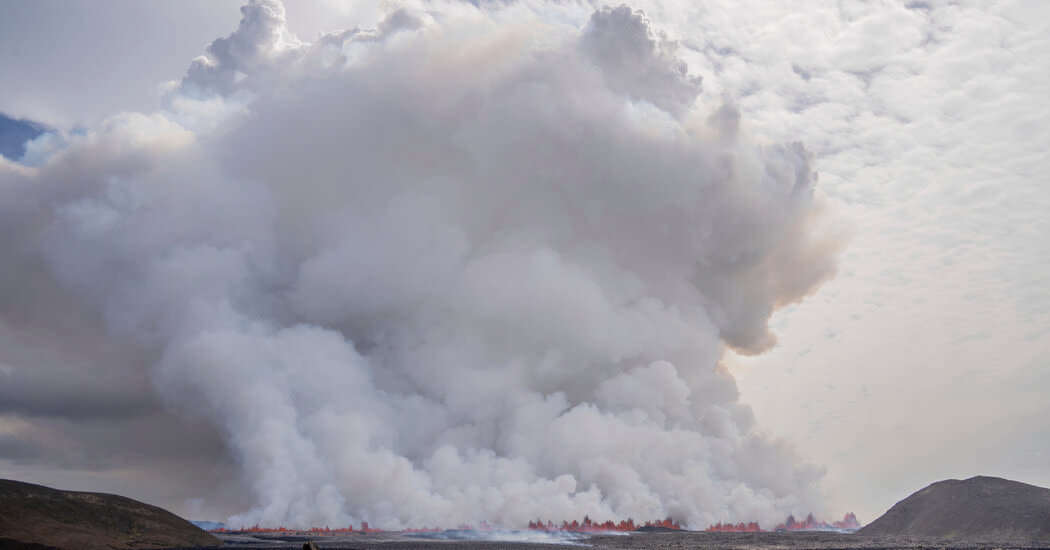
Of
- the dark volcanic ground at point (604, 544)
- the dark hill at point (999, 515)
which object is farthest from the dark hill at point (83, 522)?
the dark hill at point (999, 515)

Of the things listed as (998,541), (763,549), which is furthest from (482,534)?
(998,541)

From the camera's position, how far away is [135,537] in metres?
111

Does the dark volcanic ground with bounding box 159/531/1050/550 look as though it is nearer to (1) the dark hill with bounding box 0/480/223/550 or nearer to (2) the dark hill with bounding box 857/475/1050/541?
(1) the dark hill with bounding box 0/480/223/550

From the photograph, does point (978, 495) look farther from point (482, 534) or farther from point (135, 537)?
point (135, 537)

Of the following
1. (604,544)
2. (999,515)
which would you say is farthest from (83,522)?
(999,515)

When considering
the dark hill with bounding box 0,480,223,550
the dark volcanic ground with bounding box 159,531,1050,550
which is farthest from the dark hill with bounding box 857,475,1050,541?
the dark hill with bounding box 0,480,223,550

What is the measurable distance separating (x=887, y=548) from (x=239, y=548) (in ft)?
347

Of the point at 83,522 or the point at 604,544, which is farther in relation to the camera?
the point at 604,544

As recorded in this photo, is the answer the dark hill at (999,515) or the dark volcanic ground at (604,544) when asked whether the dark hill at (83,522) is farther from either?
the dark hill at (999,515)

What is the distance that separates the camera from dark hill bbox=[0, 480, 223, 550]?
92625mm

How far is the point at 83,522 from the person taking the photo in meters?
104

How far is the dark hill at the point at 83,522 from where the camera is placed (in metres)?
92.6

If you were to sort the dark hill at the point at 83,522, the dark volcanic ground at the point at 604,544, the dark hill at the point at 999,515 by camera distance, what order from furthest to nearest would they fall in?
the dark hill at the point at 999,515, the dark volcanic ground at the point at 604,544, the dark hill at the point at 83,522

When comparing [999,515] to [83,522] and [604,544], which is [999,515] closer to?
[604,544]
